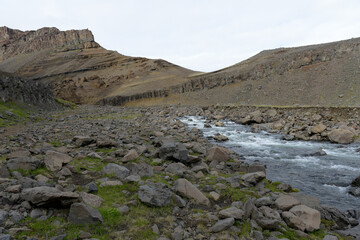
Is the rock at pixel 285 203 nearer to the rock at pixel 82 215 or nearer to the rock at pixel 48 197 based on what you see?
the rock at pixel 82 215

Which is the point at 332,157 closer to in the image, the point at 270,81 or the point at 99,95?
the point at 270,81

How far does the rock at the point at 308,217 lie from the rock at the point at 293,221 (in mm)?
134

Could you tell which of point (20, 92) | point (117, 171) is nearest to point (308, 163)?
point (117, 171)

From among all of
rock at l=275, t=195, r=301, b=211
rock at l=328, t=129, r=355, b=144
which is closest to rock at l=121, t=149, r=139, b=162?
rock at l=275, t=195, r=301, b=211

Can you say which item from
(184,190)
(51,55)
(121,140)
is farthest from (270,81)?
(51,55)

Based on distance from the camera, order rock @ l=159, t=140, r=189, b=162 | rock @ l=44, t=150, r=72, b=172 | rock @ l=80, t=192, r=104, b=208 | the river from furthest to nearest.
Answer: rock @ l=159, t=140, r=189, b=162 → the river → rock @ l=44, t=150, r=72, b=172 → rock @ l=80, t=192, r=104, b=208

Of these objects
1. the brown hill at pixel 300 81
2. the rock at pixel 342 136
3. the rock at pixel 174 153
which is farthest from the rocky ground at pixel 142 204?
the brown hill at pixel 300 81

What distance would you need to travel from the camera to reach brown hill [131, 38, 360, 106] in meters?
47.5

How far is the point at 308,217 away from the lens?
6.95m

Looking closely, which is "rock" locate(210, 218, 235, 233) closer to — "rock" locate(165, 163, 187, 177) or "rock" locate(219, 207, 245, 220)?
"rock" locate(219, 207, 245, 220)

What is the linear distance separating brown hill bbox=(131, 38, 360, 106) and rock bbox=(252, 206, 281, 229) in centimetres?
4449

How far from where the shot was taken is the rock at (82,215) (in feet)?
18.2

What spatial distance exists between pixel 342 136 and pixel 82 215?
2376 cm

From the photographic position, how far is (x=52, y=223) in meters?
5.42
